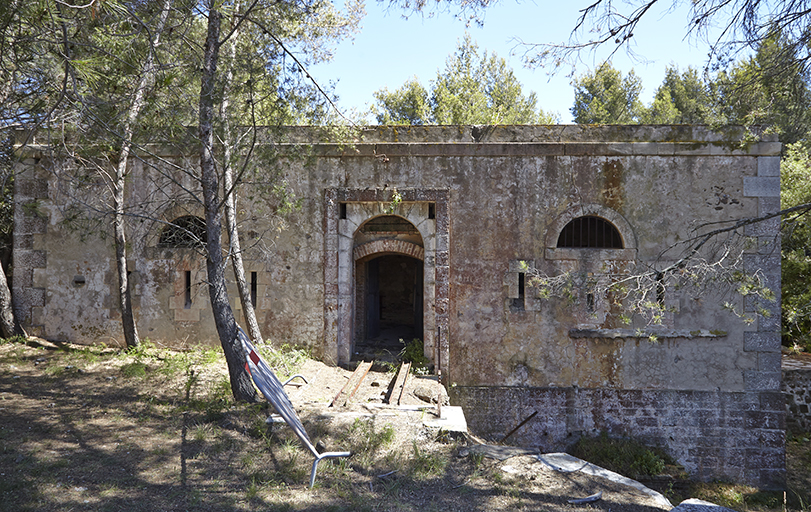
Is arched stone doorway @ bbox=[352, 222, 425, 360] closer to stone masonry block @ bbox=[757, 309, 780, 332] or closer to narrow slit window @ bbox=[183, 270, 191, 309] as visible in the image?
narrow slit window @ bbox=[183, 270, 191, 309]

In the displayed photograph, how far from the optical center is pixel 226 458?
4.78m

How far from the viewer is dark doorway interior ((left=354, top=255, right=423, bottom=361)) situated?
963cm

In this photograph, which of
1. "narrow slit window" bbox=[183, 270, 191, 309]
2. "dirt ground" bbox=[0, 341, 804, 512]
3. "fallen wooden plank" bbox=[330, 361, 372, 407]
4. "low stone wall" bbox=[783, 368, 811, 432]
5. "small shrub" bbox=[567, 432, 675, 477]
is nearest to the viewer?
"dirt ground" bbox=[0, 341, 804, 512]

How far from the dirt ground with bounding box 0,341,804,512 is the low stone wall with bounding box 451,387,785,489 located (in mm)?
2073

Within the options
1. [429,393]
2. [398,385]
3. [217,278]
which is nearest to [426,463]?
[429,393]

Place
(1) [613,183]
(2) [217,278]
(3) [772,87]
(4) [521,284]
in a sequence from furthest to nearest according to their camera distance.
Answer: (4) [521,284] → (1) [613,183] → (2) [217,278] → (3) [772,87]

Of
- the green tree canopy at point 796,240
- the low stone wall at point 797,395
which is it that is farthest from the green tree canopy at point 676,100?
the low stone wall at point 797,395

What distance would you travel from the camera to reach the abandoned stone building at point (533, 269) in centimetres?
790

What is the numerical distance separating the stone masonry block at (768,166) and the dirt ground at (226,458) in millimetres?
6002

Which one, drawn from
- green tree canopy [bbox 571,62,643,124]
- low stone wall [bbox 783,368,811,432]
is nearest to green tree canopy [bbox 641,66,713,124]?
green tree canopy [bbox 571,62,643,124]

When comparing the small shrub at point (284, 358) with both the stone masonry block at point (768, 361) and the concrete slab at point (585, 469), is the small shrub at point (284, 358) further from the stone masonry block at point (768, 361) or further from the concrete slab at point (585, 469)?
the stone masonry block at point (768, 361)

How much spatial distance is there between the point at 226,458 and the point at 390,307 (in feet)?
30.4

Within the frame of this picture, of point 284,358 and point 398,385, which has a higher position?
point 284,358

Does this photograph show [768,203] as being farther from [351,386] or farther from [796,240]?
[351,386]
